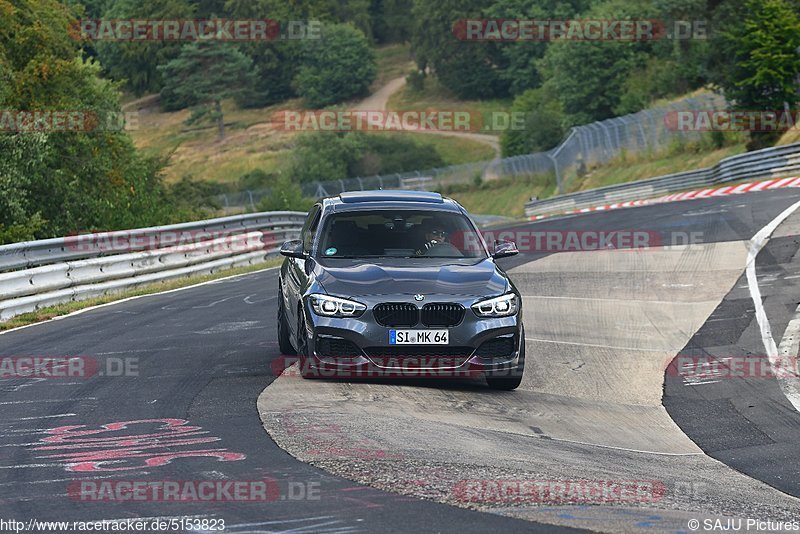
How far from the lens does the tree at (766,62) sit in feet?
149

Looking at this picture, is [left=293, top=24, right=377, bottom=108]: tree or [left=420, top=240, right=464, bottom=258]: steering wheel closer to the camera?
[left=420, top=240, right=464, bottom=258]: steering wheel

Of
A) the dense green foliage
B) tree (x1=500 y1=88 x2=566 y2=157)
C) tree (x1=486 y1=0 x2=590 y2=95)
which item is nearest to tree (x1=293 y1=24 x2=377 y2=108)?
the dense green foliage

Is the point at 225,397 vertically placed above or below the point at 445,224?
below

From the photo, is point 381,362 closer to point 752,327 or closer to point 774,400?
point 774,400

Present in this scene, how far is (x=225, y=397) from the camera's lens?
995 centimetres

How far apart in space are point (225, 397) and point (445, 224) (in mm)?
3120

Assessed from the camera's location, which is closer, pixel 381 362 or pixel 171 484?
pixel 171 484

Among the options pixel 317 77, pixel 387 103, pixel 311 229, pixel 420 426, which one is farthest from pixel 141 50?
pixel 420 426

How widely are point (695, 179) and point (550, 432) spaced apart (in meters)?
36.2

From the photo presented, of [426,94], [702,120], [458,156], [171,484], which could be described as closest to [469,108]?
[426,94]

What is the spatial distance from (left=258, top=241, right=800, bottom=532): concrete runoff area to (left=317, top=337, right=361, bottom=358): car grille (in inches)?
10.0

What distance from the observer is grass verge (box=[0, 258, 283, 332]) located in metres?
16.8

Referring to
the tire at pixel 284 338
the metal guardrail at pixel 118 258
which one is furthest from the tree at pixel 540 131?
the tire at pixel 284 338

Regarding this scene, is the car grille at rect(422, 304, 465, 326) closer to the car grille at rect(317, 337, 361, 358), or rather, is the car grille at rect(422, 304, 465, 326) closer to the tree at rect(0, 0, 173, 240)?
the car grille at rect(317, 337, 361, 358)
